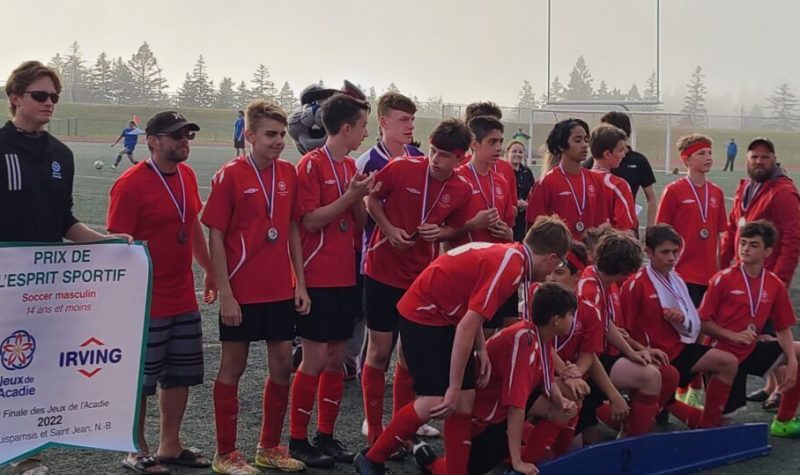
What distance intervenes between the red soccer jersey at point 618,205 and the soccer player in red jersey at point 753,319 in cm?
72

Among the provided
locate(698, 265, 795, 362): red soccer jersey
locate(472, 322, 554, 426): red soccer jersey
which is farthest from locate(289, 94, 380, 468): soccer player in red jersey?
locate(698, 265, 795, 362): red soccer jersey

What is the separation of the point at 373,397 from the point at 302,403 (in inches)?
16.8

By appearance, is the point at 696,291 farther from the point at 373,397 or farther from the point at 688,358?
the point at 373,397

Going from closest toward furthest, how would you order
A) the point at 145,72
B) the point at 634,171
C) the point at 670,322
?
the point at 670,322, the point at 634,171, the point at 145,72

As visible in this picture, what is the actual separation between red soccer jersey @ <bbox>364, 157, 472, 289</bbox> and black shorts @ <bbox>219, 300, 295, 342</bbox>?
0.63 m

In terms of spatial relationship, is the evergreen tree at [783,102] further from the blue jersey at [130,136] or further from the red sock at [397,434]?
the red sock at [397,434]

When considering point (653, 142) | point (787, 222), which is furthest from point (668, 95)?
point (787, 222)

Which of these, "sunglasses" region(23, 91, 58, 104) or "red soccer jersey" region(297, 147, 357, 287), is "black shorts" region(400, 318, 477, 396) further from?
"sunglasses" region(23, 91, 58, 104)

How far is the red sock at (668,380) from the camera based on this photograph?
534cm

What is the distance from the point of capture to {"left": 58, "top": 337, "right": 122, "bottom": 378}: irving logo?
4.28 metres

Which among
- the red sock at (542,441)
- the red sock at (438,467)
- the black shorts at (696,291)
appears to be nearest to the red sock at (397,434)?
the red sock at (438,467)

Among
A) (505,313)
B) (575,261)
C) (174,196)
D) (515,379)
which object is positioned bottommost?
(515,379)

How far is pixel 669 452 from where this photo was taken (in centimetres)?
490

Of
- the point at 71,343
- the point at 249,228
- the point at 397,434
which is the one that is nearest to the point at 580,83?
the point at 249,228
